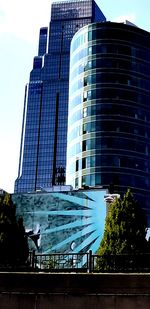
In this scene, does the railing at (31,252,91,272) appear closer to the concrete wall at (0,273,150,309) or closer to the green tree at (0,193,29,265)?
the concrete wall at (0,273,150,309)

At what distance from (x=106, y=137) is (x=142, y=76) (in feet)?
70.6

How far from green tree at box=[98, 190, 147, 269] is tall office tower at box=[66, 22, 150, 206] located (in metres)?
61.6

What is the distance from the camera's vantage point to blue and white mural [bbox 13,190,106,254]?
2549 inches

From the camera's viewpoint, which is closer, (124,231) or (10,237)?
(124,231)

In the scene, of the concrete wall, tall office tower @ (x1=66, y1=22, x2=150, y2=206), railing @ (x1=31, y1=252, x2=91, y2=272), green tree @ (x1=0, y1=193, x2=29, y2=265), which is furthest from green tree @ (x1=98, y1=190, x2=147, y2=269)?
tall office tower @ (x1=66, y1=22, x2=150, y2=206)

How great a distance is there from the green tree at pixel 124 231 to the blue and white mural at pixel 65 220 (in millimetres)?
24250

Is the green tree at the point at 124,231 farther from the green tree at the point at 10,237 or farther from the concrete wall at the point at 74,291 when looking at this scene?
the concrete wall at the point at 74,291

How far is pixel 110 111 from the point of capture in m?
111

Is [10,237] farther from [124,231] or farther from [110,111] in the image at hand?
[110,111]

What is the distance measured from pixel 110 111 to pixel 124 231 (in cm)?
7360

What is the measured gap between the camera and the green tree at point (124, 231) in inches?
1519

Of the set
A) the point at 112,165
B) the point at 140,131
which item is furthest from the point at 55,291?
the point at 140,131

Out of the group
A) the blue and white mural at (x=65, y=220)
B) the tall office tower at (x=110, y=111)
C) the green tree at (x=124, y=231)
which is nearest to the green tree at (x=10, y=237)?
the green tree at (x=124, y=231)

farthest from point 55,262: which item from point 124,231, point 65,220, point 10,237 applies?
point 65,220
